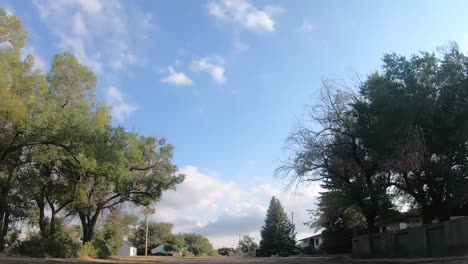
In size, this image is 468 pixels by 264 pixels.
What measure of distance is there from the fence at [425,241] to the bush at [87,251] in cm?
2415

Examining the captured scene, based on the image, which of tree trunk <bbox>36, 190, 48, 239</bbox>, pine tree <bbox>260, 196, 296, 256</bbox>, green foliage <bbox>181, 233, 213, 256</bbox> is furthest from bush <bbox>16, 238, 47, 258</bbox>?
green foliage <bbox>181, 233, 213, 256</bbox>

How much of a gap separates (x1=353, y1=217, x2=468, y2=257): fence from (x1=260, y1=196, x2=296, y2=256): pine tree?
57.7m

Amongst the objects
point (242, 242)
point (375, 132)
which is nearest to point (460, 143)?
point (375, 132)

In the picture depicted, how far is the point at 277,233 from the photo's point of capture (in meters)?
98.6

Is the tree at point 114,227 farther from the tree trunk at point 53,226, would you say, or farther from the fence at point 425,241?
the fence at point 425,241

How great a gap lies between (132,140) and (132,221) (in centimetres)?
1366

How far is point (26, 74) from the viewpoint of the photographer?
93.4ft

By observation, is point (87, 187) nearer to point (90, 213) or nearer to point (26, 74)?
point (90, 213)

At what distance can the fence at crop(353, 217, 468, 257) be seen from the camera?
2547 centimetres

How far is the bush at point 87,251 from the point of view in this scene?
143 feet

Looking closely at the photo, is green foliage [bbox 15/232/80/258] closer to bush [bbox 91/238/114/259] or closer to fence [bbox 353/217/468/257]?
bush [bbox 91/238/114/259]

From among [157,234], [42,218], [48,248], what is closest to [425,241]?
[48,248]

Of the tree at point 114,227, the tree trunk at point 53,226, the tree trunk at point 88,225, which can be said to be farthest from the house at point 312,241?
the tree trunk at point 53,226

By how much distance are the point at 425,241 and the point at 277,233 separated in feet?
231
